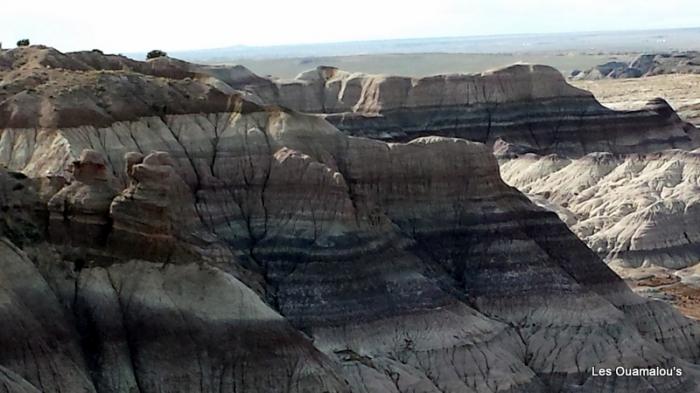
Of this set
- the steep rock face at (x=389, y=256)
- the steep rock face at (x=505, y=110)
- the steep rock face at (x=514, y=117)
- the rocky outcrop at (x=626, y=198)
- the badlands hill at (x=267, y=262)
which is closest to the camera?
the badlands hill at (x=267, y=262)

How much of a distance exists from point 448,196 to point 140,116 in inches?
650

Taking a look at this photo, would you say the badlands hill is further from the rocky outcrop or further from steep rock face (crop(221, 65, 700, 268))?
steep rock face (crop(221, 65, 700, 268))

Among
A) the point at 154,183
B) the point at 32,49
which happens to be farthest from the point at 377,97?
the point at 154,183

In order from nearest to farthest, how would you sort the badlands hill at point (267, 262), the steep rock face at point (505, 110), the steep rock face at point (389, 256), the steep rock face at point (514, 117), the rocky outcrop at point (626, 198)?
the badlands hill at point (267, 262) < the steep rock face at point (389, 256) < the rocky outcrop at point (626, 198) < the steep rock face at point (514, 117) < the steep rock face at point (505, 110)

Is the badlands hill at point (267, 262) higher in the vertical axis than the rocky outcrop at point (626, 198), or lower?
higher

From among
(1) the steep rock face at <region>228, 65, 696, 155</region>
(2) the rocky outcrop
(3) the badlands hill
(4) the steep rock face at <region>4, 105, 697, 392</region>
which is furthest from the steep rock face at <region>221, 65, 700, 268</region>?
(4) the steep rock face at <region>4, 105, 697, 392</region>

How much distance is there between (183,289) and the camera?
45594 millimetres

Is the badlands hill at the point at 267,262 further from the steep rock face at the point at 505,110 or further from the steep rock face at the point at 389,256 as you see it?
the steep rock face at the point at 505,110

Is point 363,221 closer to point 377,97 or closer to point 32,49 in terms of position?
point 32,49

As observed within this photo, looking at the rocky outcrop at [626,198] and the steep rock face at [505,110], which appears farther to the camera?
the steep rock face at [505,110]

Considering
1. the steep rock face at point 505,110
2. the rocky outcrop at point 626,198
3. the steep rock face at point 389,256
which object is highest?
the steep rock face at point 389,256

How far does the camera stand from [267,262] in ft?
191

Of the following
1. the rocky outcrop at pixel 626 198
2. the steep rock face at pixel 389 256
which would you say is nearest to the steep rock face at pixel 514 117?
the rocky outcrop at pixel 626 198

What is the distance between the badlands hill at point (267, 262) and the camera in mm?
44125
